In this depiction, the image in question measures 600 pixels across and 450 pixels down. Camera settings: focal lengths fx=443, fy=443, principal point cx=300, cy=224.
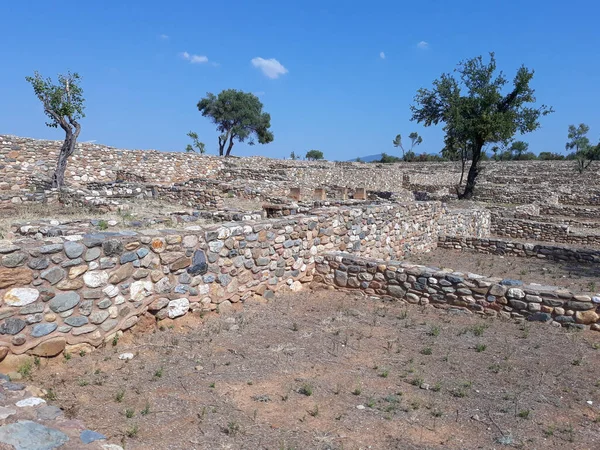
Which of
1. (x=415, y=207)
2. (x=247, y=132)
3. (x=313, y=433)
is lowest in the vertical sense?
(x=313, y=433)

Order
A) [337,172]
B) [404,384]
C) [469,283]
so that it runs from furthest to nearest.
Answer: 1. [337,172]
2. [469,283]
3. [404,384]

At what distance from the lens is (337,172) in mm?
24688

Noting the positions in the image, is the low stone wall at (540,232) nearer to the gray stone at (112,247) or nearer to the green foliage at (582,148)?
the gray stone at (112,247)

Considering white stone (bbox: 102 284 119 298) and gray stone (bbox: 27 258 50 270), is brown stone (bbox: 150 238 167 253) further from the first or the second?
gray stone (bbox: 27 258 50 270)

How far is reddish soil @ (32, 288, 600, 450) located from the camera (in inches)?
130

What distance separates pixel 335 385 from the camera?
4.09 meters

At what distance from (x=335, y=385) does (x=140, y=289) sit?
232 centimetres

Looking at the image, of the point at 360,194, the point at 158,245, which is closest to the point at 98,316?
the point at 158,245

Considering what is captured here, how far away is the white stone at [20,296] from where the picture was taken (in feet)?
12.3

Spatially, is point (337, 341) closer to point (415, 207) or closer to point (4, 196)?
point (415, 207)

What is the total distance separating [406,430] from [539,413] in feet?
3.96

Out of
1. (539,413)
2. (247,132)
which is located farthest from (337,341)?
(247,132)

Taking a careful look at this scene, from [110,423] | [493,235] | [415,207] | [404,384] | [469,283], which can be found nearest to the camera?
[110,423]

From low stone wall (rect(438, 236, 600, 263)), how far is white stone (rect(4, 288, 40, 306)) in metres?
10.3
